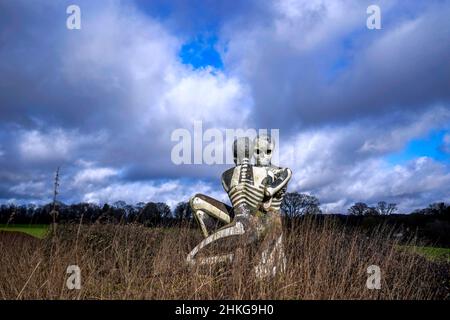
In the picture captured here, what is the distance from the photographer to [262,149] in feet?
27.8

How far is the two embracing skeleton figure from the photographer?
8078mm

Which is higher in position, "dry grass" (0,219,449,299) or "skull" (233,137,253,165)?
"skull" (233,137,253,165)

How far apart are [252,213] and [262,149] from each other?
1190mm

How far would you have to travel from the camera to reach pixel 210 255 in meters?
8.16

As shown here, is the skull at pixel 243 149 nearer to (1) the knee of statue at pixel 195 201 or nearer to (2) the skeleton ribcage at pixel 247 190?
(2) the skeleton ribcage at pixel 247 190

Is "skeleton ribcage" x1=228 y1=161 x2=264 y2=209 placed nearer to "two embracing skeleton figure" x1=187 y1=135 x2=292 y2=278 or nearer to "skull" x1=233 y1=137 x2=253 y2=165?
"two embracing skeleton figure" x1=187 y1=135 x2=292 y2=278

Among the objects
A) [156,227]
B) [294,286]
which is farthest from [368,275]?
[156,227]

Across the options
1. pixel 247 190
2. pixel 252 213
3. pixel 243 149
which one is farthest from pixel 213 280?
pixel 243 149

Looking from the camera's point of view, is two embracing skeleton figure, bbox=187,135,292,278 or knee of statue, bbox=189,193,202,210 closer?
two embracing skeleton figure, bbox=187,135,292,278

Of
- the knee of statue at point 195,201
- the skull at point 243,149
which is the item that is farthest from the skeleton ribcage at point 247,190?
the knee of statue at point 195,201

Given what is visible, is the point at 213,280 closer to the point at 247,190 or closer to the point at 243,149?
the point at 247,190

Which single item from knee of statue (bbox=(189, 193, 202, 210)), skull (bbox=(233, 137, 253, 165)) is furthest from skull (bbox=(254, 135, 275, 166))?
knee of statue (bbox=(189, 193, 202, 210))
